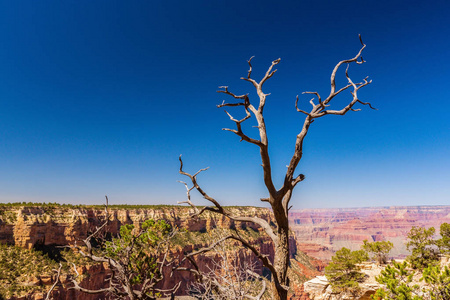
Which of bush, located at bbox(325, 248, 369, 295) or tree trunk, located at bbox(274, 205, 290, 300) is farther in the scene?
bush, located at bbox(325, 248, 369, 295)

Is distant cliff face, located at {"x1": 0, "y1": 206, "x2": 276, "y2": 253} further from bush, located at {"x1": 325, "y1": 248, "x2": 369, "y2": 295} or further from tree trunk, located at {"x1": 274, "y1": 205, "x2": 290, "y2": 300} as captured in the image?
tree trunk, located at {"x1": 274, "y1": 205, "x2": 290, "y2": 300}

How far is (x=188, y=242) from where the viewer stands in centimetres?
7075

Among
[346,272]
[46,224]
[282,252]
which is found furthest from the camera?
[46,224]

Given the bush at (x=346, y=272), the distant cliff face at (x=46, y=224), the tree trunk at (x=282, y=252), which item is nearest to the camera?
the tree trunk at (x=282, y=252)

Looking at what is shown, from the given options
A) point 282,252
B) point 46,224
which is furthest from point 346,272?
point 46,224

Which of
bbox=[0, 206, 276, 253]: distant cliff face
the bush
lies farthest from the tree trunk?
bbox=[0, 206, 276, 253]: distant cliff face

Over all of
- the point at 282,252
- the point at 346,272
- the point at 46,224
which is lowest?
the point at 346,272

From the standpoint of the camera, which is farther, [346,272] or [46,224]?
[46,224]

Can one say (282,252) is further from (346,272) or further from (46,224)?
(46,224)

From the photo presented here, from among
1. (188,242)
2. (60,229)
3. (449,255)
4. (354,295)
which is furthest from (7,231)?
(449,255)

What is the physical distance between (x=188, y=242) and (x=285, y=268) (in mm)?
72030

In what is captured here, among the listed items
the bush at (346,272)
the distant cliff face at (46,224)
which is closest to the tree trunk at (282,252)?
the bush at (346,272)

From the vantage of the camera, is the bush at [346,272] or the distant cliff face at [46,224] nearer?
the bush at [346,272]

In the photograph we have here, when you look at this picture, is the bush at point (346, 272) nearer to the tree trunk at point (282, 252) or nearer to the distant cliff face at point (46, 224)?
the distant cliff face at point (46, 224)
